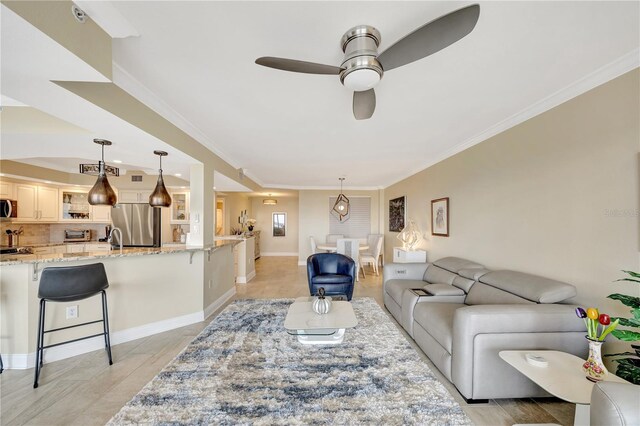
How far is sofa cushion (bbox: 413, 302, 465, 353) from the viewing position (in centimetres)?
215

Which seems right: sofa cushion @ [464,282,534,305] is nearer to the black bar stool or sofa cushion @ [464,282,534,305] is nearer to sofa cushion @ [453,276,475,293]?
sofa cushion @ [453,276,475,293]

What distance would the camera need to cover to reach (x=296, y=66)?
142cm

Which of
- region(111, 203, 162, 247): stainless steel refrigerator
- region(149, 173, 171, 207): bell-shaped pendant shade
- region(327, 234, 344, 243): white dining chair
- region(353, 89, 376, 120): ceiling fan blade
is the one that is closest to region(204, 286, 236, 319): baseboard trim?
region(149, 173, 171, 207): bell-shaped pendant shade

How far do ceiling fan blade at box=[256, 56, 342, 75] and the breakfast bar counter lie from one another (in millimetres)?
2704

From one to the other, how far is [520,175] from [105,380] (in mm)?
4334

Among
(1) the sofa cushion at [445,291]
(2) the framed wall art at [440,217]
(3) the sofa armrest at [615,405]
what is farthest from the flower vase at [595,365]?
(2) the framed wall art at [440,217]

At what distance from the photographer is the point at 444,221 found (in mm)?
4090

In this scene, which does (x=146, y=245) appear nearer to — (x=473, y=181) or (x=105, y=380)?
(x=105, y=380)

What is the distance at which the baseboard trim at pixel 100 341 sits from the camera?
236 centimetres

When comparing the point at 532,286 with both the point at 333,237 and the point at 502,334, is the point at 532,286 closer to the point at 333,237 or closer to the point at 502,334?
the point at 502,334

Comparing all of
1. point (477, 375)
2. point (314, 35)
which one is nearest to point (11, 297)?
point (314, 35)

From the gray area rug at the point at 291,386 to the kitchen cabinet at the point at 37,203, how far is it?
4.78m

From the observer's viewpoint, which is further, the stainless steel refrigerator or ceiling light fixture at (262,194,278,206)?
ceiling light fixture at (262,194,278,206)

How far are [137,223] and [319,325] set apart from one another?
4.37 meters
